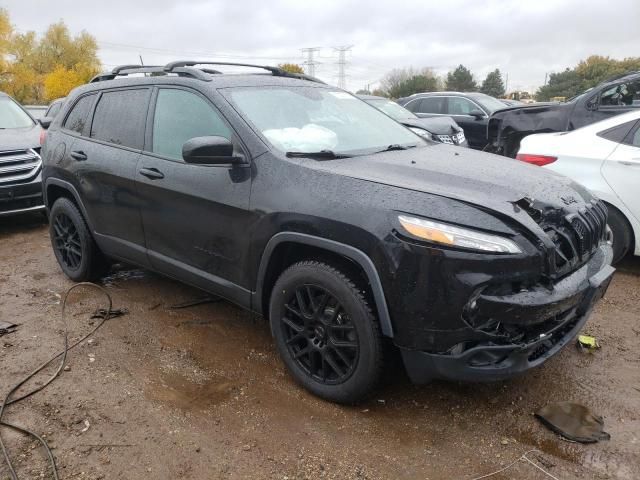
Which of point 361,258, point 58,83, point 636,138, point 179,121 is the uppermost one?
point 58,83

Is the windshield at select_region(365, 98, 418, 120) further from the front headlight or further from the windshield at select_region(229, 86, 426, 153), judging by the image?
the front headlight

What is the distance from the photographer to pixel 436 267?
2332 mm

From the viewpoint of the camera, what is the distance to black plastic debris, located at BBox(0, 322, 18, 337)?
3824mm

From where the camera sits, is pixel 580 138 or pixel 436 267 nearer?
pixel 436 267

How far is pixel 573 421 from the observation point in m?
2.68

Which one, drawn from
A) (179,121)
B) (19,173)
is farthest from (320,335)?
(19,173)

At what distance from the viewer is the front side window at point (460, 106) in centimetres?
1144

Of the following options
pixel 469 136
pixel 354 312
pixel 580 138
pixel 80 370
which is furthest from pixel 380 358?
pixel 469 136

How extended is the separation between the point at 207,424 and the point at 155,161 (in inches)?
71.8

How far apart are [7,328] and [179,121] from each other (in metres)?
2.01

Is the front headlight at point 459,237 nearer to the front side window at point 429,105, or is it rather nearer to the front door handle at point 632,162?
the front door handle at point 632,162

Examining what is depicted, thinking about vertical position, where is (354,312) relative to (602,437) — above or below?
above

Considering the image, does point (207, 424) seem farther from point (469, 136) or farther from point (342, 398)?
point (469, 136)

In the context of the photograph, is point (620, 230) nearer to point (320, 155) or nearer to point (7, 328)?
point (320, 155)
